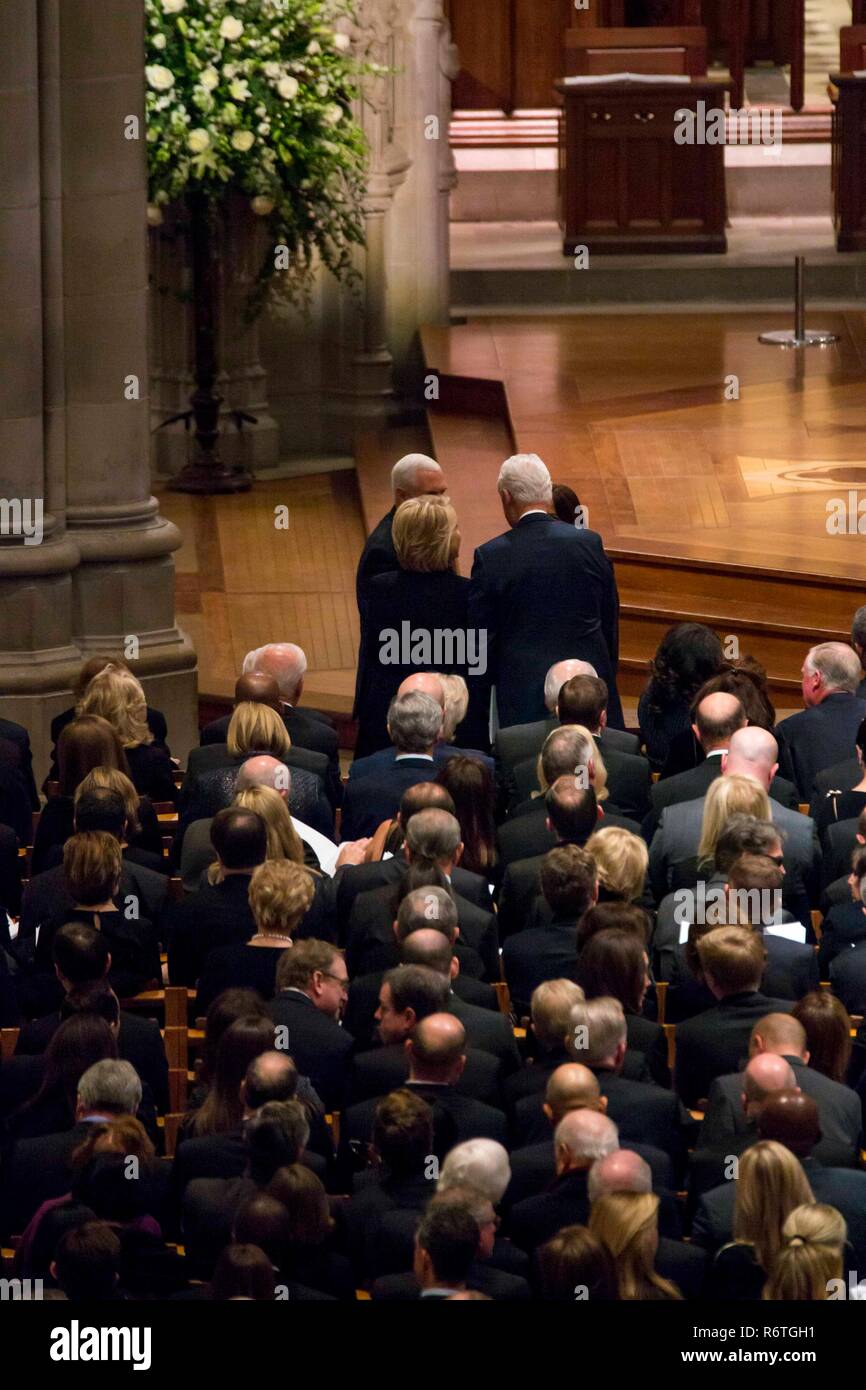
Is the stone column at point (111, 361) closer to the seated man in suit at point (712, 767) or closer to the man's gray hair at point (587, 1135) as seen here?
the seated man in suit at point (712, 767)

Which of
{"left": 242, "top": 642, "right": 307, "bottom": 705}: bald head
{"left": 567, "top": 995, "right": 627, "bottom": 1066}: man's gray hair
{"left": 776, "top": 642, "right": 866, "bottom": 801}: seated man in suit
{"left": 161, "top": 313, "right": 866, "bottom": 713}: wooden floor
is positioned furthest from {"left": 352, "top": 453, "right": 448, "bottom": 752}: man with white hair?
{"left": 567, "top": 995, "right": 627, "bottom": 1066}: man's gray hair

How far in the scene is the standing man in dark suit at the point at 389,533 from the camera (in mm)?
7859

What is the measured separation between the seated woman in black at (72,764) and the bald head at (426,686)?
0.80 meters

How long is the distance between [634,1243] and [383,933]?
64.2 inches

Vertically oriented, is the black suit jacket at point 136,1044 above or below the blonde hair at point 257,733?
below

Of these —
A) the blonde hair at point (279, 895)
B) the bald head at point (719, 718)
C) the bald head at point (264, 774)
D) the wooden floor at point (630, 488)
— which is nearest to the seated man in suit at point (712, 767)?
the bald head at point (719, 718)

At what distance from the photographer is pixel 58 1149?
203 inches

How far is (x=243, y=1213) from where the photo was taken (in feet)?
15.4

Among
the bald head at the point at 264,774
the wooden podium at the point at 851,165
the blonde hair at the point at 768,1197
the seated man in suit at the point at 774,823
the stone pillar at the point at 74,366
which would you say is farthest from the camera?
the wooden podium at the point at 851,165

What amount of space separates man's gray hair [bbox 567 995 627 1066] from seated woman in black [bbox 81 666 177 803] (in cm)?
221

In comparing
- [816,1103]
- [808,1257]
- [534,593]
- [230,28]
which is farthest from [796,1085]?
[230,28]

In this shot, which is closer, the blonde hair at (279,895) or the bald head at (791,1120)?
the bald head at (791,1120)

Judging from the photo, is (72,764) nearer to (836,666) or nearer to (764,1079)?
(836,666)
